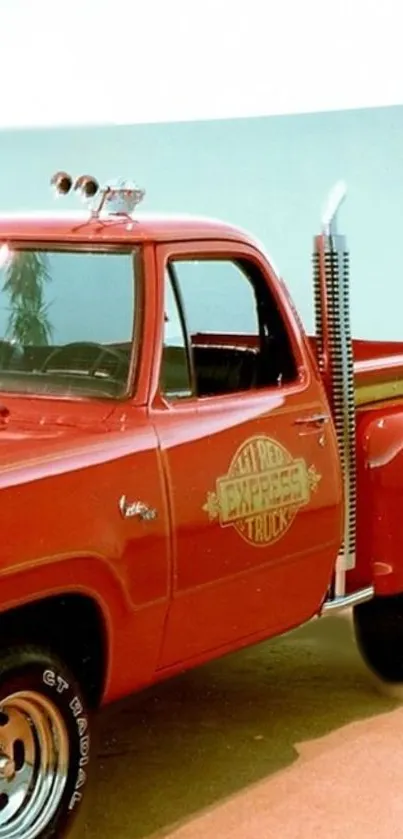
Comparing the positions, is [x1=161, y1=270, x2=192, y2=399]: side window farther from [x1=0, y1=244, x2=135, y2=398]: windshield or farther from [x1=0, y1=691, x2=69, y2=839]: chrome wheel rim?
[x1=0, y1=691, x2=69, y2=839]: chrome wheel rim

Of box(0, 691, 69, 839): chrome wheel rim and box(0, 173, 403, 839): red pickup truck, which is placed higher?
box(0, 173, 403, 839): red pickup truck

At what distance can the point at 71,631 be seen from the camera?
3814 millimetres

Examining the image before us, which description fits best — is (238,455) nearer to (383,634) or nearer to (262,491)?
(262,491)

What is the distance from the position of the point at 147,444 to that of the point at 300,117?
4.06m

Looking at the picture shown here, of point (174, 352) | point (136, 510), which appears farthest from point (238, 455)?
point (136, 510)

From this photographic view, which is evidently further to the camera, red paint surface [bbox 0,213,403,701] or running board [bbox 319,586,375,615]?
running board [bbox 319,586,375,615]

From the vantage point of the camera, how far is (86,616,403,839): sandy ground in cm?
420

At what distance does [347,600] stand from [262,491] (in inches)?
28.1

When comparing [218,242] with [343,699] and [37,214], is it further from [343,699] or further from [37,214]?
[343,699]

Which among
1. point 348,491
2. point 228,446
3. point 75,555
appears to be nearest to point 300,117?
point 348,491

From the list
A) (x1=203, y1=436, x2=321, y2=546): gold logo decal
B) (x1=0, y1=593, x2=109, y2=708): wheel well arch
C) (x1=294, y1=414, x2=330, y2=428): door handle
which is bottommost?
(x1=0, y1=593, x2=109, y2=708): wheel well arch

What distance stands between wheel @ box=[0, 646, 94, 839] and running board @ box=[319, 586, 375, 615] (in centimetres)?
115

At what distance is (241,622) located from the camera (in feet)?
14.2

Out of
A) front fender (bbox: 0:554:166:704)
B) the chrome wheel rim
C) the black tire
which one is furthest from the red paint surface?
the black tire
